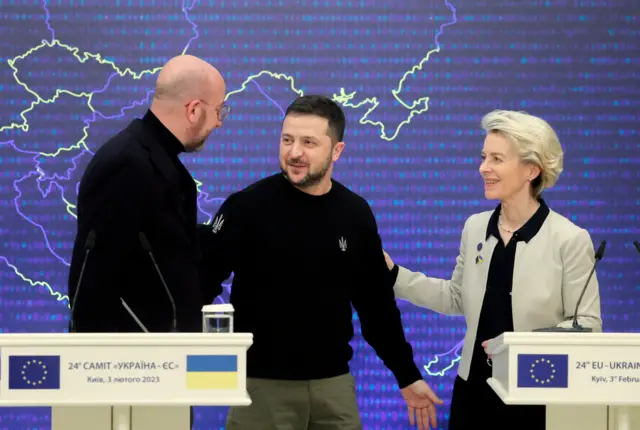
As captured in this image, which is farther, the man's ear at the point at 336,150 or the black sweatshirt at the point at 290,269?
the man's ear at the point at 336,150

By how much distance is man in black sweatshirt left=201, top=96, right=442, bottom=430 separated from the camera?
2.83 metres

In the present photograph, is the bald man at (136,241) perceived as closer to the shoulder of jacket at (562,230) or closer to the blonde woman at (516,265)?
the blonde woman at (516,265)

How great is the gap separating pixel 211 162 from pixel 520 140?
141 centimetres

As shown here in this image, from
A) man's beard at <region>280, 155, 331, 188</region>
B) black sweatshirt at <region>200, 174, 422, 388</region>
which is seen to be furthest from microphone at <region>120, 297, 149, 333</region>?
man's beard at <region>280, 155, 331, 188</region>

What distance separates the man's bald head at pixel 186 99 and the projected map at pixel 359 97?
3.56 feet

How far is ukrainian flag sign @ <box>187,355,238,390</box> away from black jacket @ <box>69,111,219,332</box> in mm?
414

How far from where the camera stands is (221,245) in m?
2.92

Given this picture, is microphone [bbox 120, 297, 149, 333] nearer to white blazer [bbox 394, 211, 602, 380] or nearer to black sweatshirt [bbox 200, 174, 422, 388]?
black sweatshirt [bbox 200, 174, 422, 388]

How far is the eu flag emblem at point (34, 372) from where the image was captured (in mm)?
2008

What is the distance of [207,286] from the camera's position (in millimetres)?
2977

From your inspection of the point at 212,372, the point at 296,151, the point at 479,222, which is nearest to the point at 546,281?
the point at 479,222

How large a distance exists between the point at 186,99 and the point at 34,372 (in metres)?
0.99

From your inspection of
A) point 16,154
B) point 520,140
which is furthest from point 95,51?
point 520,140

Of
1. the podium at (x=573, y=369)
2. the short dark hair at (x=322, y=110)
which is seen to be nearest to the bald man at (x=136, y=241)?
the short dark hair at (x=322, y=110)
